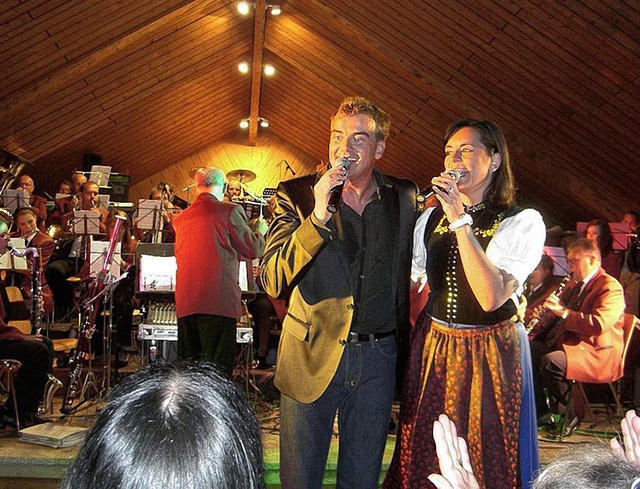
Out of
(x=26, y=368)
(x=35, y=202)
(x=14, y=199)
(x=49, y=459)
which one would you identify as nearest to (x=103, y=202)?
(x=35, y=202)

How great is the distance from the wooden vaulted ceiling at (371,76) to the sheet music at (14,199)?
5.10ft

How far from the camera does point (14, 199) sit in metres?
8.41

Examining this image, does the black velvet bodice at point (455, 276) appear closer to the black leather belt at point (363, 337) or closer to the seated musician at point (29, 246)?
the black leather belt at point (363, 337)

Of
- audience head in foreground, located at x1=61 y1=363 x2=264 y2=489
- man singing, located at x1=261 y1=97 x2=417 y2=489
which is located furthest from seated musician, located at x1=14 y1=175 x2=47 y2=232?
audience head in foreground, located at x1=61 y1=363 x2=264 y2=489

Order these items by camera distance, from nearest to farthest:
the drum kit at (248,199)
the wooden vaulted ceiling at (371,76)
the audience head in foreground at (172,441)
Result: the audience head in foreground at (172,441), the wooden vaulted ceiling at (371,76), the drum kit at (248,199)

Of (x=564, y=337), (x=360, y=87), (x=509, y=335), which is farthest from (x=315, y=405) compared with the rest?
(x=360, y=87)

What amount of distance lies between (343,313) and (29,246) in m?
5.04

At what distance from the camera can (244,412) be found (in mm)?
986

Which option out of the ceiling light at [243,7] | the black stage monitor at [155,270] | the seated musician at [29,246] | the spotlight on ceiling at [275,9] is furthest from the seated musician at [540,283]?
the ceiling light at [243,7]

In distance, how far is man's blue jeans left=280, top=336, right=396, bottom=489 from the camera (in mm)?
2336

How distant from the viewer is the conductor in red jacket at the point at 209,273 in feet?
15.8

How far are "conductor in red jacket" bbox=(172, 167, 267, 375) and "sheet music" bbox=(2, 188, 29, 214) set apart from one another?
4.23 meters

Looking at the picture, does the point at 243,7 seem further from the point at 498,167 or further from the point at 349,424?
the point at 349,424

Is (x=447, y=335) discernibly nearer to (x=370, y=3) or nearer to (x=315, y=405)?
(x=315, y=405)
